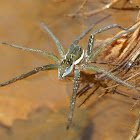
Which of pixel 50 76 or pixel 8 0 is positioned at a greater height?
pixel 8 0

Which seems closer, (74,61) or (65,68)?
(65,68)

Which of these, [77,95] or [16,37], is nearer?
[77,95]

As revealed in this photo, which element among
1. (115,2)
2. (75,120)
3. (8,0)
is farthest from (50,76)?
(115,2)

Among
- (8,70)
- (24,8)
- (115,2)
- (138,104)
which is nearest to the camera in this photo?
(138,104)

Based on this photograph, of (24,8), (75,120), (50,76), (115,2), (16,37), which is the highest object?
(115,2)

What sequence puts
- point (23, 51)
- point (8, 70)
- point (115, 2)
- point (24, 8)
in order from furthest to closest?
point (115, 2), point (24, 8), point (23, 51), point (8, 70)

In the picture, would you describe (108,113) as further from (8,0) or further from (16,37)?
(8,0)

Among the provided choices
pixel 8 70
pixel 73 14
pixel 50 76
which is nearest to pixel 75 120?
pixel 50 76
